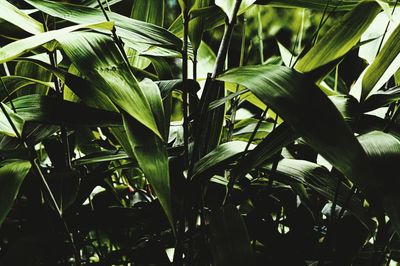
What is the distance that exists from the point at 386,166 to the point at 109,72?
205 mm

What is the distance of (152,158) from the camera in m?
0.35

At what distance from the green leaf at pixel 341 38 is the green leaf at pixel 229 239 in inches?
5.4

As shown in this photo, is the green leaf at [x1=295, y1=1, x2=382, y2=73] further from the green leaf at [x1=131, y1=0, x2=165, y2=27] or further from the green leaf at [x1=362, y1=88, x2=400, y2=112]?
the green leaf at [x1=131, y1=0, x2=165, y2=27]

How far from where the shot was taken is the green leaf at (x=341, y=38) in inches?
14.8

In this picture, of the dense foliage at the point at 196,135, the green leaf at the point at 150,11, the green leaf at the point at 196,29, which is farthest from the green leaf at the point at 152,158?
the green leaf at the point at 150,11

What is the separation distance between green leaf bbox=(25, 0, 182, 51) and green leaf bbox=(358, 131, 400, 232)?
0.18 m

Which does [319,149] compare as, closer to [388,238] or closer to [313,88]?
[313,88]

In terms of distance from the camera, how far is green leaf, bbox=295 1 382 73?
38cm

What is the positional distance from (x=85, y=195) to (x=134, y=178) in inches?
8.7

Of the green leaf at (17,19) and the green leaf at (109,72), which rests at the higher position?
the green leaf at (17,19)

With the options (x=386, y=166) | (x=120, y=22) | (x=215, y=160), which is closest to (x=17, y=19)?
(x=120, y=22)

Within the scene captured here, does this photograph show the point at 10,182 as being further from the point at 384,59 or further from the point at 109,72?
the point at 384,59

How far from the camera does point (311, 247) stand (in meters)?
0.57

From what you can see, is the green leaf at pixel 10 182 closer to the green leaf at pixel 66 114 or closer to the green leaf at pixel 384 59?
the green leaf at pixel 66 114
